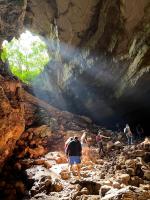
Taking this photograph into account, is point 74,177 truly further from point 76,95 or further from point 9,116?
point 76,95

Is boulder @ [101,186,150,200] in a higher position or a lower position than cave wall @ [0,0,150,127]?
lower

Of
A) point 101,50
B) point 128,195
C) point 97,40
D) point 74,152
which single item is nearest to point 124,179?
point 74,152

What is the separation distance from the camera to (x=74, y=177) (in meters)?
13.1

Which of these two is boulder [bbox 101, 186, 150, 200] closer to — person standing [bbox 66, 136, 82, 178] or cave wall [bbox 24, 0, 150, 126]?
person standing [bbox 66, 136, 82, 178]

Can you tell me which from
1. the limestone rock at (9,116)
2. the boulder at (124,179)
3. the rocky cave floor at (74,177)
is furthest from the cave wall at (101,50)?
the boulder at (124,179)

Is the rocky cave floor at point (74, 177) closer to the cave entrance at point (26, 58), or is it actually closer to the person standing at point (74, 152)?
the person standing at point (74, 152)

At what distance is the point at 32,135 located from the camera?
69.3 ft

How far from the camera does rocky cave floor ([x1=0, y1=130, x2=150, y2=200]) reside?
964 cm

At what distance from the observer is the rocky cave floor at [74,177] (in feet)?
31.6

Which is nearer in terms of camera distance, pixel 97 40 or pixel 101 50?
pixel 101 50

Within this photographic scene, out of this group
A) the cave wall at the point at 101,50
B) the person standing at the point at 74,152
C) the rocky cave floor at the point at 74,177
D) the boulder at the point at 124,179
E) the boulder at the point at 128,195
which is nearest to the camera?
the boulder at the point at 128,195

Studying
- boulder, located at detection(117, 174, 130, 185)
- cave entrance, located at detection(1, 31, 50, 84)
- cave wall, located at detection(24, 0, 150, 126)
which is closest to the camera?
boulder, located at detection(117, 174, 130, 185)

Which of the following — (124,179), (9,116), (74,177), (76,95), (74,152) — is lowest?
(124,179)

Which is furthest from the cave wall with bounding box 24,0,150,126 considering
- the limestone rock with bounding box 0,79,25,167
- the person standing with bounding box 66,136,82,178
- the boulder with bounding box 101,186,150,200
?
the boulder with bounding box 101,186,150,200
